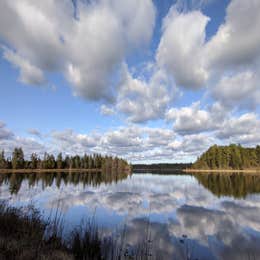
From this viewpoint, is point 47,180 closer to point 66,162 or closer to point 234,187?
point 234,187

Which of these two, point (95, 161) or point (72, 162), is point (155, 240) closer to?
point (72, 162)

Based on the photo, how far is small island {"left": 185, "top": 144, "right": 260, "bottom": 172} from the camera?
9706 centimetres

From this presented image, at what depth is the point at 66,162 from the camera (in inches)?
4838

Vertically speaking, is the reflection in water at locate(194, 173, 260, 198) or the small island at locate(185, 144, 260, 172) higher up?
the small island at locate(185, 144, 260, 172)

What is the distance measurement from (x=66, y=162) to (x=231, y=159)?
91.4 m

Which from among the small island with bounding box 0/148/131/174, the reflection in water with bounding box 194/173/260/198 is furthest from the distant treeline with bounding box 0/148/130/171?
the reflection in water with bounding box 194/173/260/198

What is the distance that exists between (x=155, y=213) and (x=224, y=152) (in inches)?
3889

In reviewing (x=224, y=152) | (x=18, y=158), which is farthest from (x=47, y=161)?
(x=224, y=152)

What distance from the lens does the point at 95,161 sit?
13750 centimetres

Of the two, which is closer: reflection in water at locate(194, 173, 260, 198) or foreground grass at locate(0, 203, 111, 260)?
foreground grass at locate(0, 203, 111, 260)

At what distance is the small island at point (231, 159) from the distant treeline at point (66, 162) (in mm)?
56192

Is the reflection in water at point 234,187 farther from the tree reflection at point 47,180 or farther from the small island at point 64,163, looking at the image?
the small island at point 64,163

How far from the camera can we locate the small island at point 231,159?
9706 centimetres

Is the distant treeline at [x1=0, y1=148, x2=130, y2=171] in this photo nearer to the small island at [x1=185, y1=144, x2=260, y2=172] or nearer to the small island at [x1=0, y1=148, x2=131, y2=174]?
the small island at [x1=0, y1=148, x2=131, y2=174]
